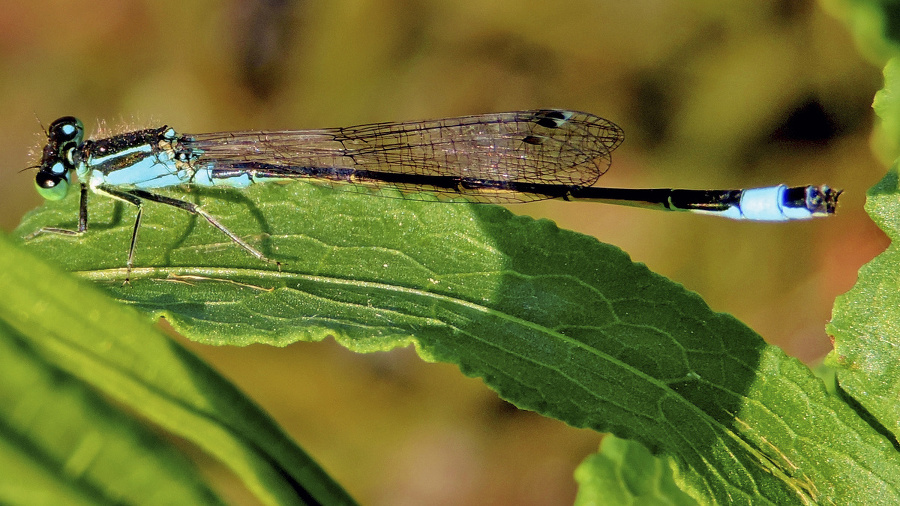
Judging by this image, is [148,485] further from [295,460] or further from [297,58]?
[297,58]

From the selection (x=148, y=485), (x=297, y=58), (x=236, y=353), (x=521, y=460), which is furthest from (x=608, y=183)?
(x=148, y=485)

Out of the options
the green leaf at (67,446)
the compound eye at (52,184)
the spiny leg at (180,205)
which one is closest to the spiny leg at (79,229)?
the spiny leg at (180,205)

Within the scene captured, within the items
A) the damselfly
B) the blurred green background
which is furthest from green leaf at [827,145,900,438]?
the blurred green background

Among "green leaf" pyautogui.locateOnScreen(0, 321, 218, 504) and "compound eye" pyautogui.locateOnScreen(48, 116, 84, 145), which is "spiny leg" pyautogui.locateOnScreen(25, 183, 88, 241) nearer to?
"compound eye" pyautogui.locateOnScreen(48, 116, 84, 145)

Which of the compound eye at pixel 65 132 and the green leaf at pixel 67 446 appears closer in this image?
the green leaf at pixel 67 446

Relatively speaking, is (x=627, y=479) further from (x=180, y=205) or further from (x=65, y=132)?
(x=65, y=132)

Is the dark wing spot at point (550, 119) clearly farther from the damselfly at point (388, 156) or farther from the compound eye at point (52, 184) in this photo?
the compound eye at point (52, 184)
